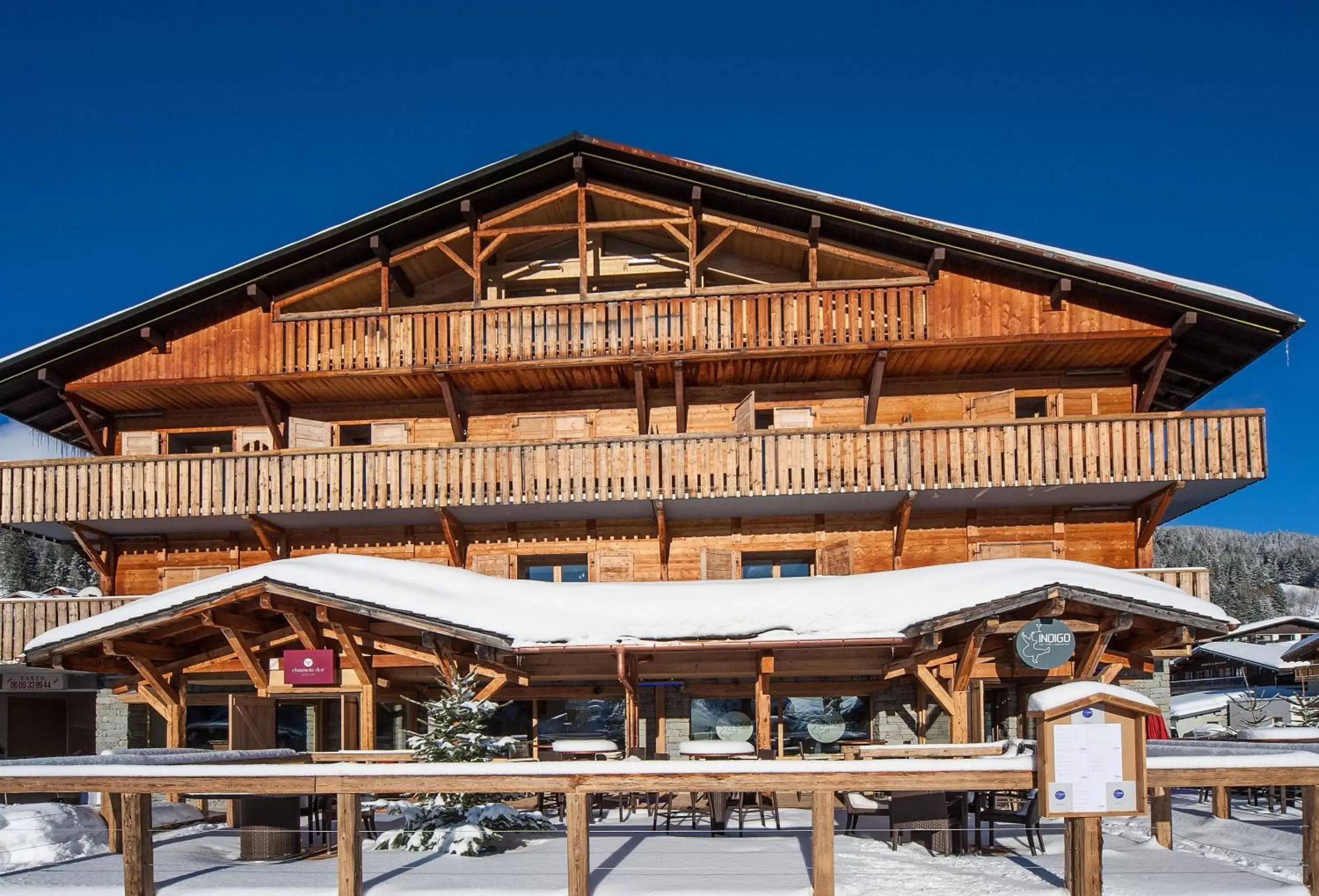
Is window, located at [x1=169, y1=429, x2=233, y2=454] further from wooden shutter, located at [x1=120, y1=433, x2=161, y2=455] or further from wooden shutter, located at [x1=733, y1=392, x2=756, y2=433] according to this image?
wooden shutter, located at [x1=733, y1=392, x2=756, y2=433]

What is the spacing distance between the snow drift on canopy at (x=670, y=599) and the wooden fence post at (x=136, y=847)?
540cm

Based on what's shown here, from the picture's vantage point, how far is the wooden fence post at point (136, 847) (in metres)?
8.43

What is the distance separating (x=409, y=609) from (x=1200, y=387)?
16894 mm

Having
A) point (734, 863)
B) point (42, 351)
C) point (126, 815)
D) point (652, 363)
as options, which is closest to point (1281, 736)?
point (734, 863)

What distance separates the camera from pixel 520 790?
8109 millimetres

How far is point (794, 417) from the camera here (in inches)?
815

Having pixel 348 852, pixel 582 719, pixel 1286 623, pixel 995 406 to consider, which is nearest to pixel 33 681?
pixel 582 719

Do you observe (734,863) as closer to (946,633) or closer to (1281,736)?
(946,633)

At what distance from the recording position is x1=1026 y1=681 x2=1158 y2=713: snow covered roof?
25.2 ft

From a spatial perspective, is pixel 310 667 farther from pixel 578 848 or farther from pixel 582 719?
pixel 578 848

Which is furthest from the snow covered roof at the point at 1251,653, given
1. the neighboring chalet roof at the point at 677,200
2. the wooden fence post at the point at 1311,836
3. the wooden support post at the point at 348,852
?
the wooden support post at the point at 348,852

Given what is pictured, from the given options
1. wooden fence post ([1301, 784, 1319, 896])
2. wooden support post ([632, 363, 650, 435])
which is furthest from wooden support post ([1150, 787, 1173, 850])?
wooden support post ([632, 363, 650, 435])

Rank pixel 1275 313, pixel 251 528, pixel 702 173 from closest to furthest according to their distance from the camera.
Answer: pixel 1275 313 < pixel 702 173 < pixel 251 528

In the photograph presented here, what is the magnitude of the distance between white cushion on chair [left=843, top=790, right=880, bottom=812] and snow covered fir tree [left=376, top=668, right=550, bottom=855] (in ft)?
11.6
